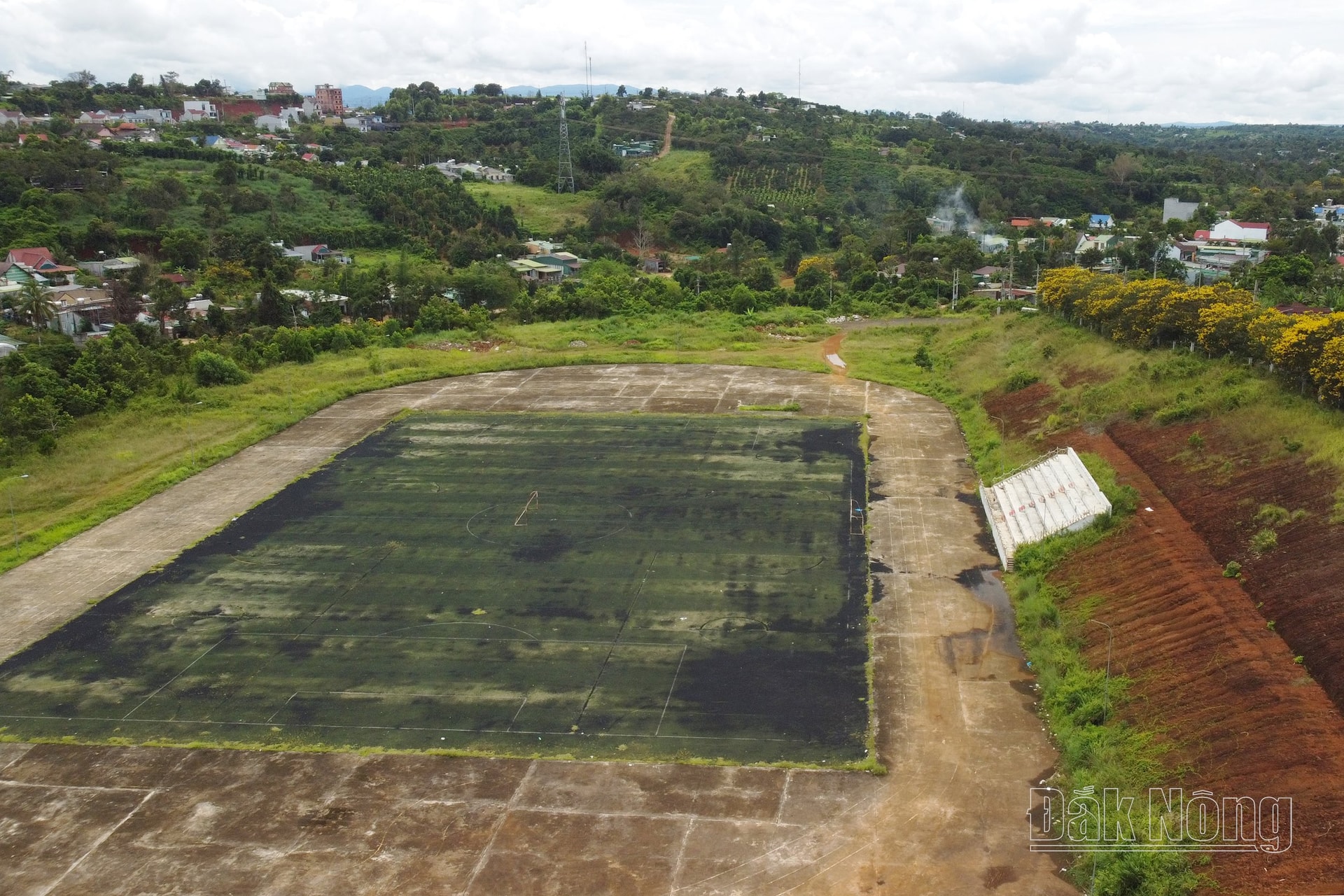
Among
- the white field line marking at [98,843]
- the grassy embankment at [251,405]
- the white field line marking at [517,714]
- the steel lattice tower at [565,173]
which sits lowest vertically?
the white field line marking at [98,843]

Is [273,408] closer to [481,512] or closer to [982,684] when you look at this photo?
[481,512]

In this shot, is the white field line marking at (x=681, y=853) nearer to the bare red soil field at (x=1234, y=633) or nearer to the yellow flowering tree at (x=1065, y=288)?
the bare red soil field at (x=1234, y=633)

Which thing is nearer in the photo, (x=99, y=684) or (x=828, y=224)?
(x=99, y=684)

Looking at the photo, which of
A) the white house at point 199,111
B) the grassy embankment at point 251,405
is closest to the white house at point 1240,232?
the grassy embankment at point 251,405

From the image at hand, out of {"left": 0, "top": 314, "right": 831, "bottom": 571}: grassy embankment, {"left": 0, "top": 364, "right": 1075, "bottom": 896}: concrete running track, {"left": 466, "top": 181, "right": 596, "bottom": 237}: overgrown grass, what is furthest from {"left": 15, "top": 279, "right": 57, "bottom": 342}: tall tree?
{"left": 466, "top": 181, "right": 596, "bottom": 237}: overgrown grass

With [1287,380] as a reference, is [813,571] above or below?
below

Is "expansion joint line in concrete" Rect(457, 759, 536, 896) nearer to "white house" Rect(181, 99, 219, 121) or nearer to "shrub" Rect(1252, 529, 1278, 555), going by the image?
"shrub" Rect(1252, 529, 1278, 555)

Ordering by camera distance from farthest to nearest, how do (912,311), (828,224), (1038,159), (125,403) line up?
(1038,159), (828,224), (912,311), (125,403)

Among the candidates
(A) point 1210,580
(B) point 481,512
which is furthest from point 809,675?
(B) point 481,512
